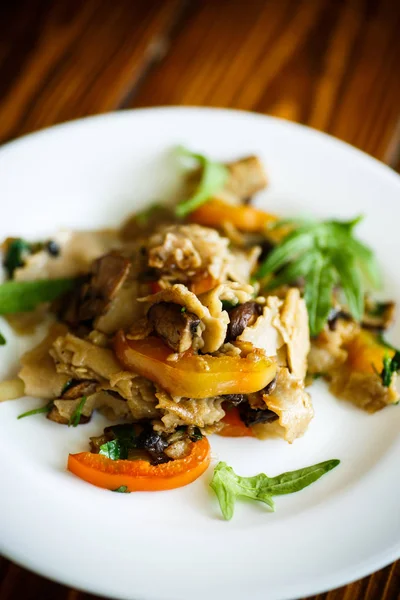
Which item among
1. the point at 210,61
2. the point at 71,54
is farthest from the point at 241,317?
the point at 71,54

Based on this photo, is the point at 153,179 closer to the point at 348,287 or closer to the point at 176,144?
the point at 176,144

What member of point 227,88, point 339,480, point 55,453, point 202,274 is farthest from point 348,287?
point 227,88

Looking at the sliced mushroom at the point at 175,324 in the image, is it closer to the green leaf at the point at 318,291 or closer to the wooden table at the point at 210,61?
the green leaf at the point at 318,291

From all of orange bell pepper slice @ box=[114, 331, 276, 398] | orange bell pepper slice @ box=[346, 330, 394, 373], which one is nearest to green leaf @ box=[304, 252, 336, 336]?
orange bell pepper slice @ box=[346, 330, 394, 373]

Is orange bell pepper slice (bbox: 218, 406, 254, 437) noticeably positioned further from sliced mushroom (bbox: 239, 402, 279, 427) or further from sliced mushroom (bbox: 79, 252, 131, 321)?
sliced mushroom (bbox: 79, 252, 131, 321)

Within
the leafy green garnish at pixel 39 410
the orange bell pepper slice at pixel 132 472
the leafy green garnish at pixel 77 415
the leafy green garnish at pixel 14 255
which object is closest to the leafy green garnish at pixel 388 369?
the orange bell pepper slice at pixel 132 472
